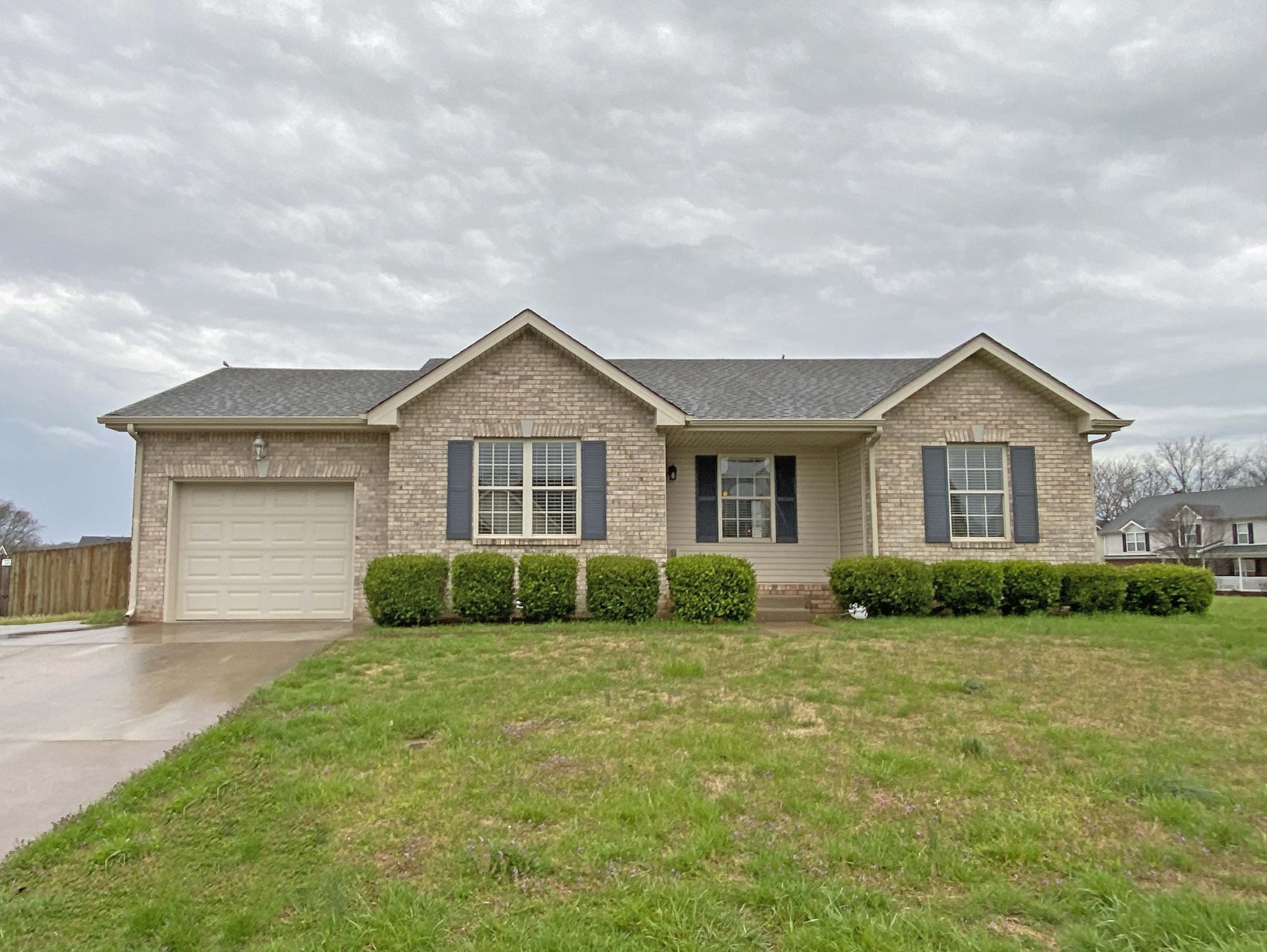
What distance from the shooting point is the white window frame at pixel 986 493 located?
1224cm

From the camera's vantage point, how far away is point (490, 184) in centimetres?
1566

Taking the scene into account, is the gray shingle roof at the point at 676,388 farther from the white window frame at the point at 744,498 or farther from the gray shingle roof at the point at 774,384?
the white window frame at the point at 744,498

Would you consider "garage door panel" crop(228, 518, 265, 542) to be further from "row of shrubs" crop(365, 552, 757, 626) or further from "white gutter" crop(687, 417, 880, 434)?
"white gutter" crop(687, 417, 880, 434)

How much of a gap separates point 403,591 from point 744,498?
6.23m

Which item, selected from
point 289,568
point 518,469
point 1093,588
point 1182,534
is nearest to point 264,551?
point 289,568

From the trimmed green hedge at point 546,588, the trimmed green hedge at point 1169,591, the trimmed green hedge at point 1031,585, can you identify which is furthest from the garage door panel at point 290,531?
the trimmed green hedge at point 1169,591

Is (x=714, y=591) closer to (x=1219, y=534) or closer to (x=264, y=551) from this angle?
(x=264, y=551)

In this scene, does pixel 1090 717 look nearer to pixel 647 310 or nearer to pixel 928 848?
pixel 928 848

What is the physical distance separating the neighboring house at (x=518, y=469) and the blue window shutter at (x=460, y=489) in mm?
22

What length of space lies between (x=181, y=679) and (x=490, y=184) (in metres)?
11.8

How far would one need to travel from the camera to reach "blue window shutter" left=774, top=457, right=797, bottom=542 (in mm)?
13469

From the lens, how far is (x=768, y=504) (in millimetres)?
13594

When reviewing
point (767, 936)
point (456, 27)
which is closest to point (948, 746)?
point (767, 936)

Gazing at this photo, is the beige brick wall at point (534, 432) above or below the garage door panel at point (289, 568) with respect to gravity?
above
